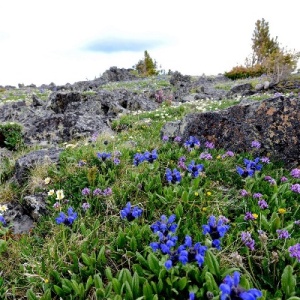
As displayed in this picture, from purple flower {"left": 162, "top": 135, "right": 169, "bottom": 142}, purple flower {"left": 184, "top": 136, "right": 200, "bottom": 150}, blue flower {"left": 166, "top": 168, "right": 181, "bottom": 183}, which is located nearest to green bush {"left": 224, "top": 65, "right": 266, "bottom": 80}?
purple flower {"left": 162, "top": 135, "right": 169, "bottom": 142}

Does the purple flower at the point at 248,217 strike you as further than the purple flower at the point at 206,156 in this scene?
No

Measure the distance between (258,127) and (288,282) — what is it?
117 inches

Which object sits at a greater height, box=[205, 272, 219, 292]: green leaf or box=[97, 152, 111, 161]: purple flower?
box=[97, 152, 111, 161]: purple flower

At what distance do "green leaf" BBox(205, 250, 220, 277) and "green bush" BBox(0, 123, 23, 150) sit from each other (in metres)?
6.80

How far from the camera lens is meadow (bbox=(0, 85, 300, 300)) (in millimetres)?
2588

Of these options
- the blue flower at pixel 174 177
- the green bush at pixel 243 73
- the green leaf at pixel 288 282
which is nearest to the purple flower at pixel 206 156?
the blue flower at pixel 174 177

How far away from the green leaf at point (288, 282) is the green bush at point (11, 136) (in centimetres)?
725

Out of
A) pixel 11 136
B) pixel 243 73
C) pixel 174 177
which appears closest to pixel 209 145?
pixel 174 177

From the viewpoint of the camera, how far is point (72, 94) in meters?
11.6

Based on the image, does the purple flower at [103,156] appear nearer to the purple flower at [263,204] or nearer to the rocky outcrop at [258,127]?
the rocky outcrop at [258,127]

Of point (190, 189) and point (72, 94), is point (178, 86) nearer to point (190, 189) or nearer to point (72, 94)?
point (72, 94)

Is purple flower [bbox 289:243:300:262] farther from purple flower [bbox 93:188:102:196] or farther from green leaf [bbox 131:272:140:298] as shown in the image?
purple flower [bbox 93:188:102:196]

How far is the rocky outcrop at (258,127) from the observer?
476 cm

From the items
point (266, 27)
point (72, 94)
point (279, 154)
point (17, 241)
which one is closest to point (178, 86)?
point (72, 94)
